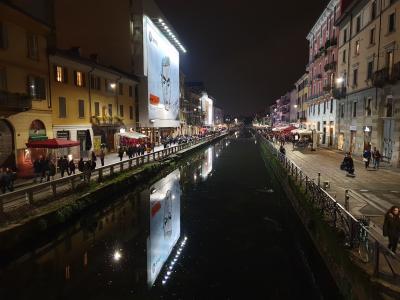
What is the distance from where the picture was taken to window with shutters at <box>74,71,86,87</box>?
1223 inches

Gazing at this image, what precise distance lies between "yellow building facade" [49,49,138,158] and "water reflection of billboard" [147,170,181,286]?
31.0 feet

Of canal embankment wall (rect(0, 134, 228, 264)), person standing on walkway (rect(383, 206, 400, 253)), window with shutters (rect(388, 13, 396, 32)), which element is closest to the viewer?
person standing on walkway (rect(383, 206, 400, 253))

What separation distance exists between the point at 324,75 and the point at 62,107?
3857 centimetres

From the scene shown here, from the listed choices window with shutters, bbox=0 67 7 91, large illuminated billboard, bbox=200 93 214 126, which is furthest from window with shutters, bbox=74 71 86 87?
large illuminated billboard, bbox=200 93 214 126

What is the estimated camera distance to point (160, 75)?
6097cm

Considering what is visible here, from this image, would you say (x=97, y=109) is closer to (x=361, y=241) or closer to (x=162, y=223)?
(x=162, y=223)

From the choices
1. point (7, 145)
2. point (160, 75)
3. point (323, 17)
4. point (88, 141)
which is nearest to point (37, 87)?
point (7, 145)

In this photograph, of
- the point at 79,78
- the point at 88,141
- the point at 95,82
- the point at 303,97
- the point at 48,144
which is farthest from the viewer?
the point at 303,97

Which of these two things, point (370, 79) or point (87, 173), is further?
point (370, 79)

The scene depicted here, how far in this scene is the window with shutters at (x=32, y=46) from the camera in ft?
A: 76.4

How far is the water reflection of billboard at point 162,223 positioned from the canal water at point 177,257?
0.17ft

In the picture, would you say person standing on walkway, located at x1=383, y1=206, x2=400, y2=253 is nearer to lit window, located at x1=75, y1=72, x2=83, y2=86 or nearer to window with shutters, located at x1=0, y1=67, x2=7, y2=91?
window with shutters, located at x1=0, y1=67, x2=7, y2=91

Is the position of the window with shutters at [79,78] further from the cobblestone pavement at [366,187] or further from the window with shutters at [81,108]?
the cobblestone pavement at [366,187]

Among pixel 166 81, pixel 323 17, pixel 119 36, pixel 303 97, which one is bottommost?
pixel 303 97
